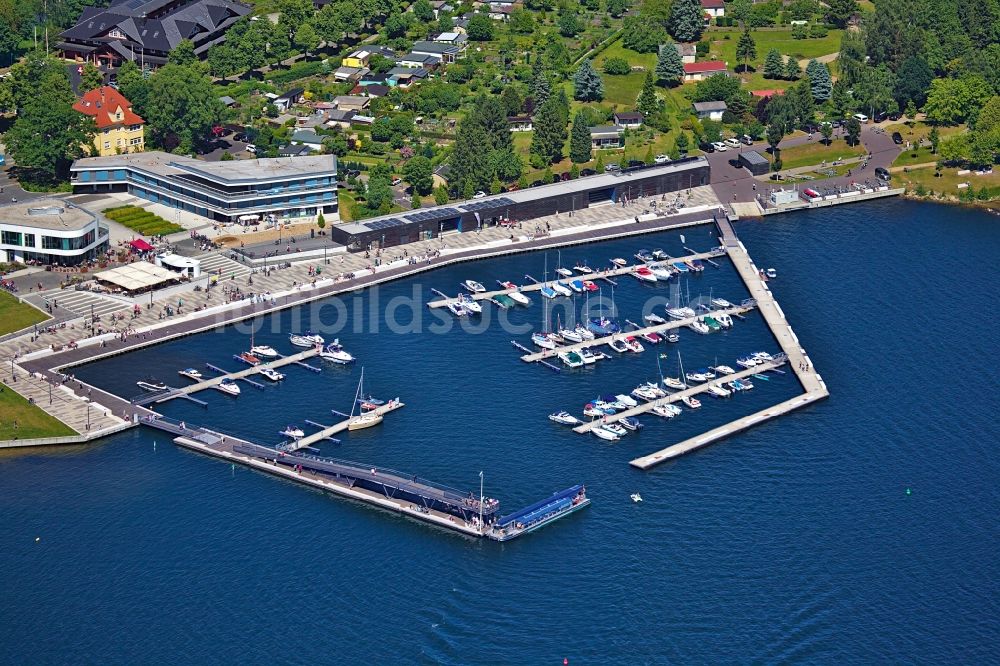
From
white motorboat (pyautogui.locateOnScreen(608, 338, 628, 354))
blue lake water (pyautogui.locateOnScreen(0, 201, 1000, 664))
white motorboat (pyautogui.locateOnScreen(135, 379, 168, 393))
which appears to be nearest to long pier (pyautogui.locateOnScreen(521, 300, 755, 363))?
white motorboat (pyautogui.locateOnScreen(608, 338, 628, 354))

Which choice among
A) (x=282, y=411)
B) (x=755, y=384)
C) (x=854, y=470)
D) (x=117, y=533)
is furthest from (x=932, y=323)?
(x=117, y=533)

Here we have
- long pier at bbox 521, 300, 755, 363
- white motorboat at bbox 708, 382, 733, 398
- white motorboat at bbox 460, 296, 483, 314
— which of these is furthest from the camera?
white motorboat at bbox 460, 296, 483, 314

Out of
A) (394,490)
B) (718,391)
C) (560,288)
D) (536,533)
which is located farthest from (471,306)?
(536,533)

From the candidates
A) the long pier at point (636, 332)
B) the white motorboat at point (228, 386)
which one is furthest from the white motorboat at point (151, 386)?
the long pier at point (636, 332)

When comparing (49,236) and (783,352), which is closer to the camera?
(783,352)

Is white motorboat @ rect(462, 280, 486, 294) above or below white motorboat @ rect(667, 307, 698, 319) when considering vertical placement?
above

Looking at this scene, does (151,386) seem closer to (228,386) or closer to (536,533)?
(228,386)

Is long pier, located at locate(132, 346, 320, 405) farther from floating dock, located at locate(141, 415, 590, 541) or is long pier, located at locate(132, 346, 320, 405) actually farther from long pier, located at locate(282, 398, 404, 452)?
long pier, located at locate(282, 398, 404, 452)

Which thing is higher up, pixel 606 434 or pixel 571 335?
pixel 571 335
